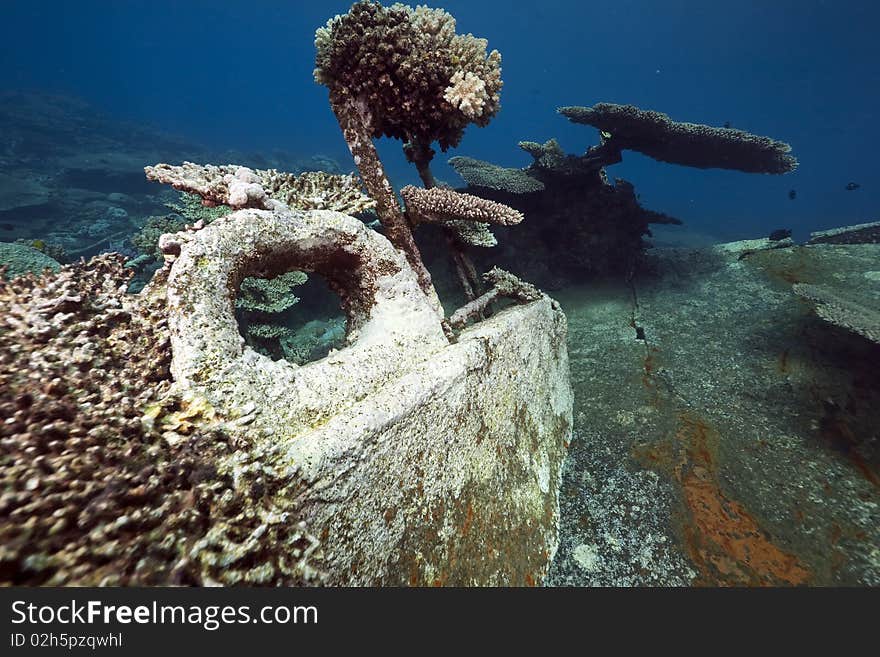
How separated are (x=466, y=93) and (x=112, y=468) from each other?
3.34 metres

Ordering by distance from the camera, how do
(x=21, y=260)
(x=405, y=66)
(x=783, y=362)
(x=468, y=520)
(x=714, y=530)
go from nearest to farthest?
(x=468, y=520) < (x=714, y=530) < (x=405, y=66) < (x=783, y=362) < (x=21, y=260)

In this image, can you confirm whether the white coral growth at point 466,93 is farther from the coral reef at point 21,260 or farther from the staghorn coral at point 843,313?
the coral reef at point 21,260

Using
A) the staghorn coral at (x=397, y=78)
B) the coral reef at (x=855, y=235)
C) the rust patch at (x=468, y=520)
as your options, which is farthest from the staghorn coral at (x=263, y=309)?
the coral reef at (x=855, y=235)

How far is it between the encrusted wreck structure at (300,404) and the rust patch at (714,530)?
3.45 feet

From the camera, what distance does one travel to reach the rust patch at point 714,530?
2.60m

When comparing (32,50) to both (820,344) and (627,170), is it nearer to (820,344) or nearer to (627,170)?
(820,344)

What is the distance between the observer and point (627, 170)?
111 meters

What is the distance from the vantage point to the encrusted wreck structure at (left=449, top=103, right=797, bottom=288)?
774 centimetres

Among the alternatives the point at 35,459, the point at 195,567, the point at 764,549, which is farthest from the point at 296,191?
the point at 764,549

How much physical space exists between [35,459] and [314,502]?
0.87 m

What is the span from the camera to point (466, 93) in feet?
10.1

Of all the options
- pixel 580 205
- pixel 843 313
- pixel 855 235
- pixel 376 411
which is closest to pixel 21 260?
pixel 376 411

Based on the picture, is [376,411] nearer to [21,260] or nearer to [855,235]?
[21,260]

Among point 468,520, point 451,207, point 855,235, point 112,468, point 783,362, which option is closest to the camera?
point 112,468
